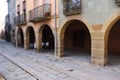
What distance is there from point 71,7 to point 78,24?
5886 millimetres

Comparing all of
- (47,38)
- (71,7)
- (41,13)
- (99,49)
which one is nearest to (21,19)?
(47,38)

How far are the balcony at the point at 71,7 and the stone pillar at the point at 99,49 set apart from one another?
1.94 meters

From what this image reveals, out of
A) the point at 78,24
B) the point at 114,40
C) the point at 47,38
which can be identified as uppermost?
the point at 78,24

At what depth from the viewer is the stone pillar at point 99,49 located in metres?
9.57

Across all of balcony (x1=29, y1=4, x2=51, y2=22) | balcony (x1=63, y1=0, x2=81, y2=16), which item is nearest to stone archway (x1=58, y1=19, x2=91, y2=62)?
balcony (x1=29, y1=4, x2=51, y2=22)

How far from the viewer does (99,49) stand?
9727 millimetres

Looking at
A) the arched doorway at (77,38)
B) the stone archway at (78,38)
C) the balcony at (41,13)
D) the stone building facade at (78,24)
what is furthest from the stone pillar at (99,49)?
the arched doorway at (77,38)

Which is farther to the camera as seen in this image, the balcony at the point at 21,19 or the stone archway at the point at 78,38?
the balcony at the point at 21,19

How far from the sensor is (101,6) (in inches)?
376

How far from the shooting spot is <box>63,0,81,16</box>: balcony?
36.1ft

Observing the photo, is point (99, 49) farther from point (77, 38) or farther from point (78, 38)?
point (77, 38)

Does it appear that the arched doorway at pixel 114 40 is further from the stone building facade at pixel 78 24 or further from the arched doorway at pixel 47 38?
the arched doorway at pixel 47 38

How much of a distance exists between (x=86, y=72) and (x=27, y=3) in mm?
11628

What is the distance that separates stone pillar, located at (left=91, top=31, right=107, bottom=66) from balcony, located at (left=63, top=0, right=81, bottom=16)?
1.94 meters
